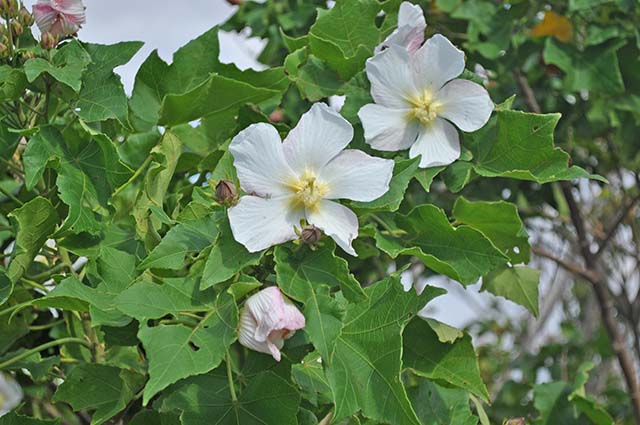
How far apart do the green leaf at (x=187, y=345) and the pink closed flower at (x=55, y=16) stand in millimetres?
413

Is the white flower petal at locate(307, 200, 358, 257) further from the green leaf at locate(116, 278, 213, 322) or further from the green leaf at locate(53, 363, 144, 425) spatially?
the green leaf at locate(53, 363, 144, 425)

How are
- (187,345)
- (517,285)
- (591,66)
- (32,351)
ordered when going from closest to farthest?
(187,345)
(32,351)
(517,285)
(591,66)

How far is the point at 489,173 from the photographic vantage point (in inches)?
44.4

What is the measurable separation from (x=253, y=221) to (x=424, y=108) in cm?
30

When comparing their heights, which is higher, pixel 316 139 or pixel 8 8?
pixel 8 8

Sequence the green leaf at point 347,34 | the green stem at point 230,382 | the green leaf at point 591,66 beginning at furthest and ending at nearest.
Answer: the green leaf at point 591,66
the green leaf at point 347,34
the green stem at point 230,382

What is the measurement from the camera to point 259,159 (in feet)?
3.28

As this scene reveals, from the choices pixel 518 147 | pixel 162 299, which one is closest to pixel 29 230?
pixel 162 299

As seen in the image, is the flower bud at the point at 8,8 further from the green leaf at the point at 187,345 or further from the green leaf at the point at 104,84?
the green leaf at the point at 187,345

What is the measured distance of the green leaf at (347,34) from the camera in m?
1.21

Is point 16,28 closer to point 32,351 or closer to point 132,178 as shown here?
point 132,178

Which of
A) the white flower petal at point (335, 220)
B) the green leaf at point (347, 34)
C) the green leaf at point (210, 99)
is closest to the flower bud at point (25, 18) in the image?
the green leaf at point (210, 99)

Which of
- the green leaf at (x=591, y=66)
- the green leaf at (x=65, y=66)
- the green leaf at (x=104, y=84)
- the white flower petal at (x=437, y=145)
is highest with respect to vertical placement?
the green leaf at (x=65, y=66)

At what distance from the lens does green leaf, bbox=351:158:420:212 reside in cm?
101
